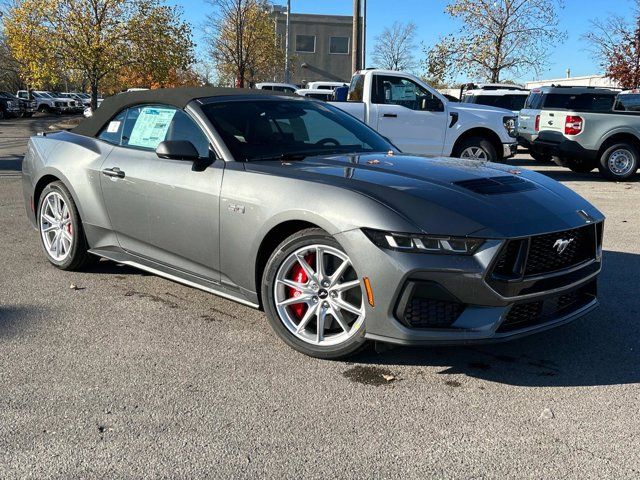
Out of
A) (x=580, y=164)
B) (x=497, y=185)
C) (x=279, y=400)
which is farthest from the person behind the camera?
(x=580, y=164)

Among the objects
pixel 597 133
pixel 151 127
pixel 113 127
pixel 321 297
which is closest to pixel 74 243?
pixel 113 127

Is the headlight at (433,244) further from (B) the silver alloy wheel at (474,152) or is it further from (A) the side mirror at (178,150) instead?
(B) the silver alloy wheel at (474,152)

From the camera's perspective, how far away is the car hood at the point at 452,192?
3.14 meters

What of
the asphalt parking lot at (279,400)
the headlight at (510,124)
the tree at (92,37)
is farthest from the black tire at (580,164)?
the tree at (92,37)

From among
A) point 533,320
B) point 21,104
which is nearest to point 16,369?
point 533,320

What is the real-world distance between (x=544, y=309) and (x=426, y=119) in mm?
8893

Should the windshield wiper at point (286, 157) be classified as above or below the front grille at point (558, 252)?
above

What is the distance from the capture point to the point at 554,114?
41.1ft

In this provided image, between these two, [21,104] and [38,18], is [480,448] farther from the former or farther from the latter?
[21,104]

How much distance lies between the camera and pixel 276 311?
3656mm

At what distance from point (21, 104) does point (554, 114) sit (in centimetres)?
3689

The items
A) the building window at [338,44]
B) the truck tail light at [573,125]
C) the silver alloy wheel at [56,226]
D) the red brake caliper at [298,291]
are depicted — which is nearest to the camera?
the red brake caliper at [298,291]

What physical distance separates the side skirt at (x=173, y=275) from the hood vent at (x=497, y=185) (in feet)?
4.73

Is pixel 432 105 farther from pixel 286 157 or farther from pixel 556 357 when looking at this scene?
pixel 556 357
